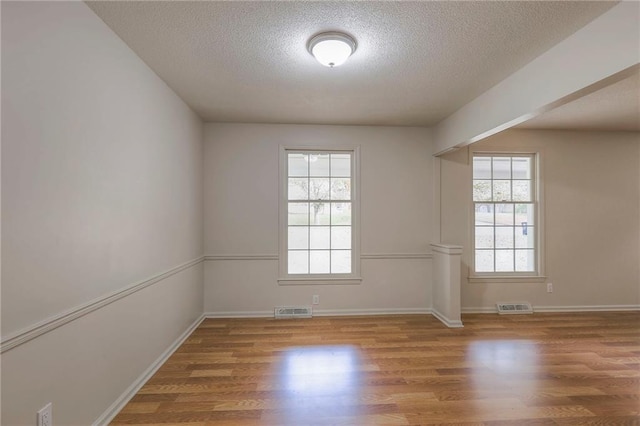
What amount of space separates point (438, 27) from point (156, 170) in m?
2.43

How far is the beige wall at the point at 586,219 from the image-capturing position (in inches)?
174

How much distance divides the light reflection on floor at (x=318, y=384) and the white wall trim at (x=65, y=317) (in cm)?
133

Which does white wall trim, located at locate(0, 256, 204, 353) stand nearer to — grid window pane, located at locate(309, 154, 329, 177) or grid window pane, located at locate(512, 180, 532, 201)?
grid window pane, located at locate(309, 154, 329, 177)

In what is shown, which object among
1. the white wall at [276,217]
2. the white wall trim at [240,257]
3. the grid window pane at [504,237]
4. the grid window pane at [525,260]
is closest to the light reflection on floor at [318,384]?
the white wall at [276,217]

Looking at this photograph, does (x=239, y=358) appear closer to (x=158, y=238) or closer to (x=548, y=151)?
(x=158, y=238)

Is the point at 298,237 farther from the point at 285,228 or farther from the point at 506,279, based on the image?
the point at 506,279

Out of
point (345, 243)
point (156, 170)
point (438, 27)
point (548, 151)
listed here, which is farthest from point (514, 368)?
point (156, 170)

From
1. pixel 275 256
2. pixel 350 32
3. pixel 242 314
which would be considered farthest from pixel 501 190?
pixel 242 314

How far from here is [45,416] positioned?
5.05 ft

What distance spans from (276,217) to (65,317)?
2735mm

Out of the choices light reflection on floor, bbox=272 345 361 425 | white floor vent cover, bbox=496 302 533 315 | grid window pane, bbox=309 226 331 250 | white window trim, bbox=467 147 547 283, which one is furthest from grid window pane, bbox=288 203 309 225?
white floor vent cover, bbox=496 302 533 315

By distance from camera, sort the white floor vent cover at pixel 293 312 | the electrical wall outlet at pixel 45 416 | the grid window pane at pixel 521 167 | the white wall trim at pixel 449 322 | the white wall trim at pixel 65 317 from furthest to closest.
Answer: the grid window pane at pixel 521 167 < the white floor vent cover at pixel 293 312 < the white wall trim at pixel 449 322 < the electrical wall outlet at pixel 45 416 < the white wall trim at pixel 65 317

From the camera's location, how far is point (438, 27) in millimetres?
2002

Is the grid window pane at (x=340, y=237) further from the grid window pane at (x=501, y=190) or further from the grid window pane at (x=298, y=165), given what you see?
the grid window pane at (x=501, y=190)
